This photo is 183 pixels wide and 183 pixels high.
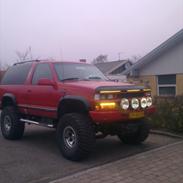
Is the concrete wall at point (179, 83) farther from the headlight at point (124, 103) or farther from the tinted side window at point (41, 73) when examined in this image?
the headlight at point (124, 103)

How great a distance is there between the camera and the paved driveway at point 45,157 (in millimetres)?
Answer: 6051

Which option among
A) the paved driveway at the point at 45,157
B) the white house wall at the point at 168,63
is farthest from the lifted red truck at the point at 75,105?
the white house wall at the point at 168,63

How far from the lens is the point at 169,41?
54.5 feet

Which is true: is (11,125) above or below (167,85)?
below

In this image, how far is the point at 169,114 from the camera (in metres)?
9.38

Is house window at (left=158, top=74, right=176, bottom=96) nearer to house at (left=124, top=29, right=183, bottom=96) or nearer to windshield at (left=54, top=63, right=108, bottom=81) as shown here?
house at (left=124, top=29, right=183, bottom=96)

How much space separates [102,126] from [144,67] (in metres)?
12.2

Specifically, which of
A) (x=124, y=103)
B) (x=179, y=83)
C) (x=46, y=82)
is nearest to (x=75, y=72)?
(x=46, y=82)

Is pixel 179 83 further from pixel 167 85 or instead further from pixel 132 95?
pixel 132 95

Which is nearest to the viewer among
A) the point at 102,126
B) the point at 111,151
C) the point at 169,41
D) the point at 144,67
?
the point at 102,126

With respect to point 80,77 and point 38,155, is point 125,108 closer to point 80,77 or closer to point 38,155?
point 80,77

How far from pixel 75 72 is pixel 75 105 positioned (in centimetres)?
121

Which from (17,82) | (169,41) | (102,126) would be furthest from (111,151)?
(169,41)

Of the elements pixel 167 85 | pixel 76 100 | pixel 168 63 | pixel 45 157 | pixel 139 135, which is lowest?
pixel 45 157
